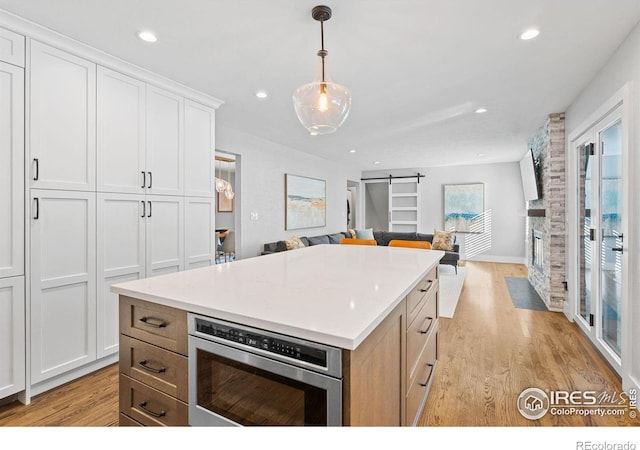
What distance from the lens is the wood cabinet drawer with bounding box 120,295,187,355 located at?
4.06 ft

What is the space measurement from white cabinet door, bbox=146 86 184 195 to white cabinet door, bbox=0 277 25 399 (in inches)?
42.9

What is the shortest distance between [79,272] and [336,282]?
195cm

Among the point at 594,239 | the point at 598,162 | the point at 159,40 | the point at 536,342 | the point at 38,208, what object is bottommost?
the point at 536,342

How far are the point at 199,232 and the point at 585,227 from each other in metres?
3.77

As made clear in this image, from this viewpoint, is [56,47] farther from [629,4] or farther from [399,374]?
[629,4]

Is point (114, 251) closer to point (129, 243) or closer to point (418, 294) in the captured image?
point (129, 243)

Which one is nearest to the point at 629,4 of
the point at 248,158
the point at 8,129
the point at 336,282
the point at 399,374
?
the point at 336,282

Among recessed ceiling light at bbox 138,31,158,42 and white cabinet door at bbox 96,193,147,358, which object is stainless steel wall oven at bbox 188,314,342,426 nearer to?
white cabinet door at bbox 96,193,147,358

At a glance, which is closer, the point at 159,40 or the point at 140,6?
the point at 140,6

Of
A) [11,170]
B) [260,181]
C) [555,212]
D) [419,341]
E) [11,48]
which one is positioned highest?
[11,48]

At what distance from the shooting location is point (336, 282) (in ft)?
4.82

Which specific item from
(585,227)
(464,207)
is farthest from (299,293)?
(464,207)

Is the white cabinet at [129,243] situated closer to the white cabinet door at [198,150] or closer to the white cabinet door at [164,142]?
the white cabinet door at [164,142]

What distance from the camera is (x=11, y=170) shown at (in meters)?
1.95
